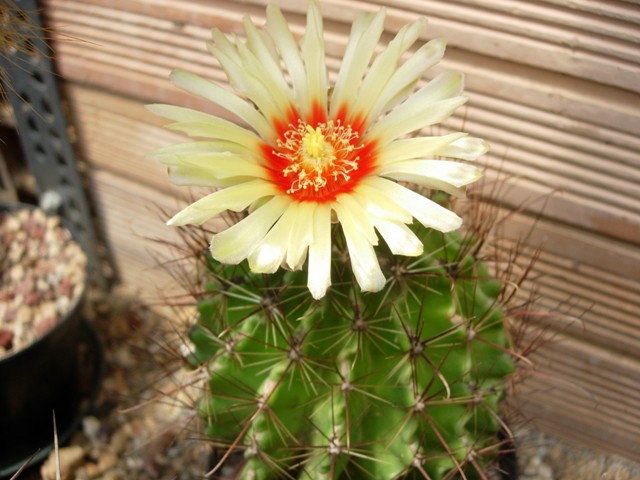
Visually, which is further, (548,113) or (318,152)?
(548,113)

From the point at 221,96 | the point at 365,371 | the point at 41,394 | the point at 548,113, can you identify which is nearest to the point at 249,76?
the point at 221,96

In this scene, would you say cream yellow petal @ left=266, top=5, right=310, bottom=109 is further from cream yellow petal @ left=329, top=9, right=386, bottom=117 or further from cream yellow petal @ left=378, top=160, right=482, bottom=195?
cream yellow petal @ left=378, top=160, right=482, bottom=195

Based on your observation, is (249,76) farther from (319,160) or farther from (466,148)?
(466,148)

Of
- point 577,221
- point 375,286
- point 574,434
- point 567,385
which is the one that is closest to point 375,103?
point 375,286

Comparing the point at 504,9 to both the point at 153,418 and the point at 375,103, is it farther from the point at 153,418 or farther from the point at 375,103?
the point at 153,418

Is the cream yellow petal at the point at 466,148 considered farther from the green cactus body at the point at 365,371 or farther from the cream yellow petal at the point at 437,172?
the green cactus body at the point at 365,371

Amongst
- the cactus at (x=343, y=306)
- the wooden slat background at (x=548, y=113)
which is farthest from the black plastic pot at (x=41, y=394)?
the cactus at (x=343, y=306)

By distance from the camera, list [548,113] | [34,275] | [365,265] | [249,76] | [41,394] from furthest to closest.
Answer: [34,275], [41,394], [548,113], [249,76], [365,265]
